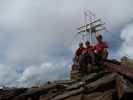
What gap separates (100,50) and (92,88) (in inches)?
189

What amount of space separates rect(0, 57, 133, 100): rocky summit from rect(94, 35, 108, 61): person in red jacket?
566 millimetres

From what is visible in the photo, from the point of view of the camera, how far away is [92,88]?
2505 cm

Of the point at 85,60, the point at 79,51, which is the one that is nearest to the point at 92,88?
the point at 85,60

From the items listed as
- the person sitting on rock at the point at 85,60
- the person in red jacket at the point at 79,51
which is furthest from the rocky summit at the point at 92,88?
the person in red jacket at the point at 79,51

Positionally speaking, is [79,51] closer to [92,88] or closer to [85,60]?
[85,60]

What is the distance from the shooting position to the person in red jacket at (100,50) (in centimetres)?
2869

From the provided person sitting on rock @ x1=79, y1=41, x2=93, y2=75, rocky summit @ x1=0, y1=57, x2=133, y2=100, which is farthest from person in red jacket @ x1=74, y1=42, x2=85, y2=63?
person sitting on rock @ x1=79, y1=41, x2=93, y2=75

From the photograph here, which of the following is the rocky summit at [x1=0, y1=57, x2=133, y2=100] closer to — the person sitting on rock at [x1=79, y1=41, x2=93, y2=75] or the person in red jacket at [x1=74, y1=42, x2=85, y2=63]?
the person sitting on rock at [x1=79, y1=41, x2=93, y2=75]

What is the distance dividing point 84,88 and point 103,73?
2.13 meters

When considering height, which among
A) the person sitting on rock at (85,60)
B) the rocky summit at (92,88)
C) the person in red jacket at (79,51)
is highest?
the person in red jacket at (79,51)

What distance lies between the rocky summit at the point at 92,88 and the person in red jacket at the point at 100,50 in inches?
22.3

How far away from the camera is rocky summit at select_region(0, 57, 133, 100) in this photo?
23.8m

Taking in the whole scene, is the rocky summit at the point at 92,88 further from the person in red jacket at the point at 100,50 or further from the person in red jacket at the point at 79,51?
the person in red jacket at the point at 79,51

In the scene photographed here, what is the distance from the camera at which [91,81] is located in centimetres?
2661
